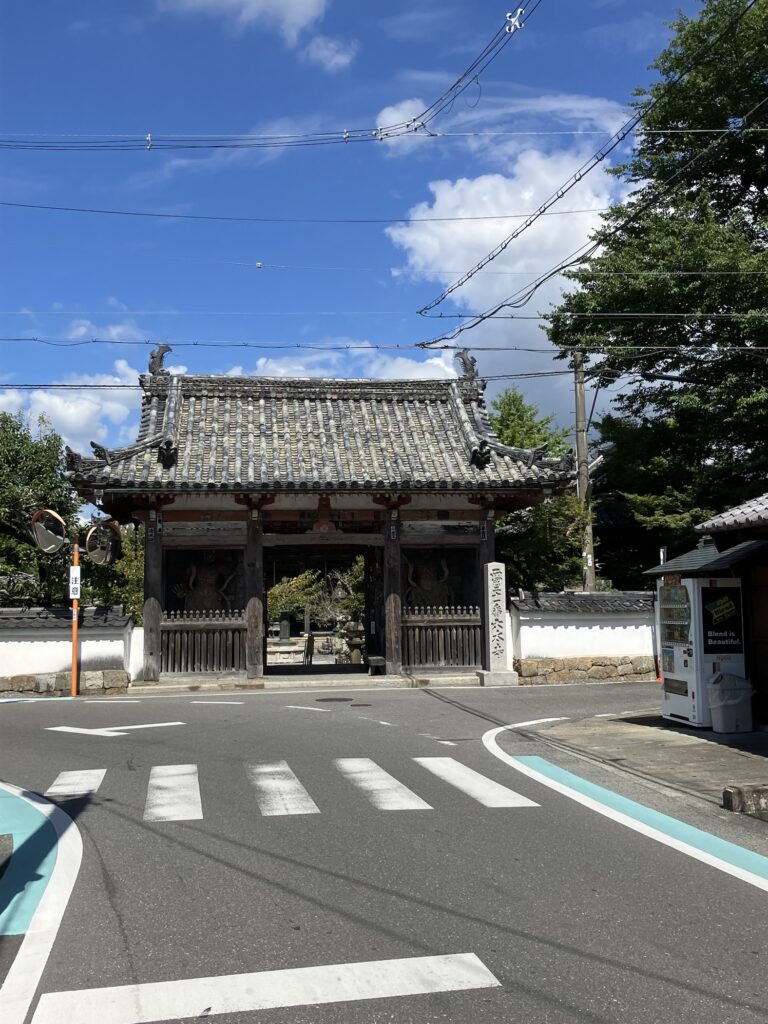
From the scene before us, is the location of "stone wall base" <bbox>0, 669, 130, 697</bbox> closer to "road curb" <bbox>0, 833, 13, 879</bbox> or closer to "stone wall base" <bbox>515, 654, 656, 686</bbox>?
"stone wall base" <bbox>515, 654, 656, 686</bbox>

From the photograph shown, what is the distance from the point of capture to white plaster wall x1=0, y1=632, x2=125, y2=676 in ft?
62.5

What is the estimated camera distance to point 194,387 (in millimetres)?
23141

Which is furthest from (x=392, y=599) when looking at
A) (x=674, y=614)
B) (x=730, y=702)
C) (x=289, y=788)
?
(x=289, y=788)

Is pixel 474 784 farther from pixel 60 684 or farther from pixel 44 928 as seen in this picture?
pixel 60 684

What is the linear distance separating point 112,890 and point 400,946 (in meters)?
2.06

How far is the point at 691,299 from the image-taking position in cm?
2384

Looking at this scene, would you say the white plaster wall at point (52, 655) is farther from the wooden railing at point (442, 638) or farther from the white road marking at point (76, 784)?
the white road marking at point (76, 784)

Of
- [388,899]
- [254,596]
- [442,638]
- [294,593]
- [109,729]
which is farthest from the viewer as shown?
[294,593]

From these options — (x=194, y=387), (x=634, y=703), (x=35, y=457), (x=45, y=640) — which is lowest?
(x=634, y=703)

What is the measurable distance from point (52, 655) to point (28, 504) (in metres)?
5.81

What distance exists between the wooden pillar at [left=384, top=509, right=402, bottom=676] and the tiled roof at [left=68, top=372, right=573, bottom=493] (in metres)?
1.52

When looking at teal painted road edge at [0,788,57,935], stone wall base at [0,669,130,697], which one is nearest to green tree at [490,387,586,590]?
stone wall base at [0,669,130,697]

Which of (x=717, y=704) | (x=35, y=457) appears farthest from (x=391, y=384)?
(x=717, y=704)

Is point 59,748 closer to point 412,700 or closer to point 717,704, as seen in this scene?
point 412,700
